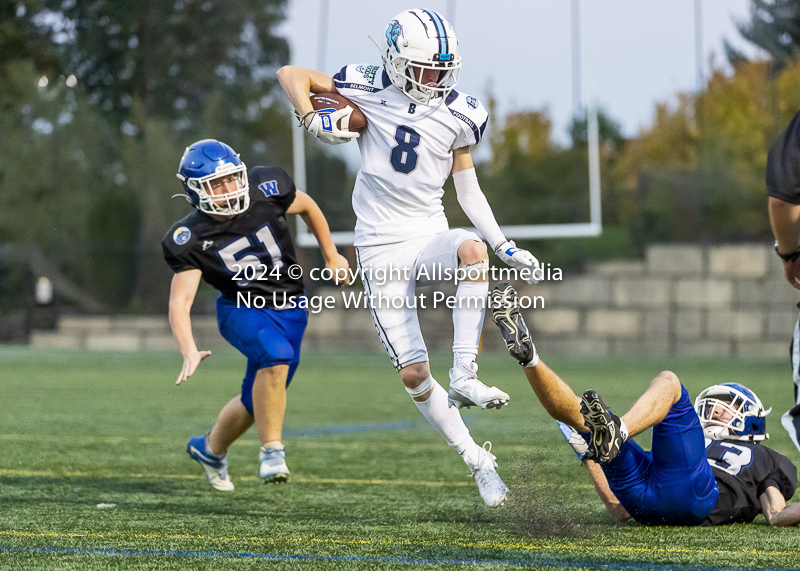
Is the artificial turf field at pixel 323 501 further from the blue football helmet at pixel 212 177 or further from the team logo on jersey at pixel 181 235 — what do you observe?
the blue football helmet at pixel 212 177

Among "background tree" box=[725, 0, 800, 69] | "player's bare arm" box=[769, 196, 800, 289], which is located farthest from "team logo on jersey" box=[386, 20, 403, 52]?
"background tree" box=[725, 0, 800, 69]

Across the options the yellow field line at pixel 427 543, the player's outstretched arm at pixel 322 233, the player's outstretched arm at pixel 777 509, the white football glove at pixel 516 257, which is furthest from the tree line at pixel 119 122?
the yellow field line at pixel 427 543

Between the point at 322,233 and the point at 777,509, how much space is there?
8.28 feet

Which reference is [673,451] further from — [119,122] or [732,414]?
[119,122]

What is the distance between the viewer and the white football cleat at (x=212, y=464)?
16.3 ft

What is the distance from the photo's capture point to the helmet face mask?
4141mm

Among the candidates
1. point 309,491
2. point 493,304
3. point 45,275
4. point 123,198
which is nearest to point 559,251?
point 123,198

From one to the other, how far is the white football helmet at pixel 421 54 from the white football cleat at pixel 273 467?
167 cm

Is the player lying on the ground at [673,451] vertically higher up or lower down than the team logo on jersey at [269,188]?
lower down

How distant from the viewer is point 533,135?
14.9 m

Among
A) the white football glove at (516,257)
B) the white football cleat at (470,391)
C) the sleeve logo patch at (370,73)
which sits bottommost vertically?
the white football cleat at (470,391)

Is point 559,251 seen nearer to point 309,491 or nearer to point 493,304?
point 309,491

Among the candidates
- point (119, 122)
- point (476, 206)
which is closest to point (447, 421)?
point (476, 206)

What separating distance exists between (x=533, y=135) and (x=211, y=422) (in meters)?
8.63
